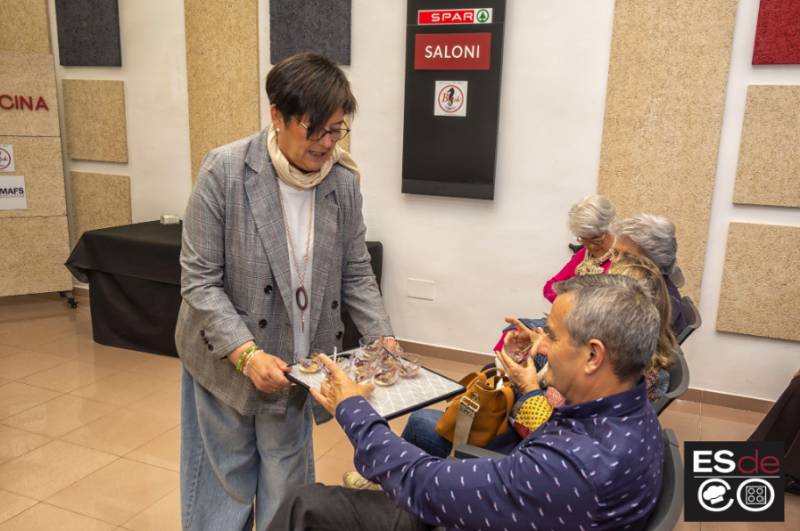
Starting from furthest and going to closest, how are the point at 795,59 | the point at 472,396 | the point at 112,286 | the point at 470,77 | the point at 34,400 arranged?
the point at 112,286
the point at 470,77
the point at 34,400
the point at 795,59
the point at 472,396

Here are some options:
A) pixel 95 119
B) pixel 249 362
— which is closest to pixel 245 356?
pixel 249 362

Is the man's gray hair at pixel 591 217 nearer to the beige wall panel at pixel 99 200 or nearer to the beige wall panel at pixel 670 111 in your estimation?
the beige wall panel at pixel 670 111

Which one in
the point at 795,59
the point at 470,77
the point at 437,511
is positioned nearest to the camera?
the point at 437,511

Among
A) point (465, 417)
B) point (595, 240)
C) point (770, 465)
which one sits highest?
point (595, 240)

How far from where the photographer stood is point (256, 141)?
5.89ft

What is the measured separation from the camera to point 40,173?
200 inches

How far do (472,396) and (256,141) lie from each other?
955 millimetres

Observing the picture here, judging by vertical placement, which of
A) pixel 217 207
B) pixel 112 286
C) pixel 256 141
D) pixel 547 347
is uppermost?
pixel 256 141

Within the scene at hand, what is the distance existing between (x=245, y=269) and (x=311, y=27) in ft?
10.2

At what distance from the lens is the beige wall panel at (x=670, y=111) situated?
360 centimetres

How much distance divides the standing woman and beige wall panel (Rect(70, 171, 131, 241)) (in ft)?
12.5

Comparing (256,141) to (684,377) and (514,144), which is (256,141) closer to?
(684,377)

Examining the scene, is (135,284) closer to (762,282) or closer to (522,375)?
(522,375)

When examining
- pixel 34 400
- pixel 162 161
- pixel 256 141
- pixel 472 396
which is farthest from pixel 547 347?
pixel 162 161
